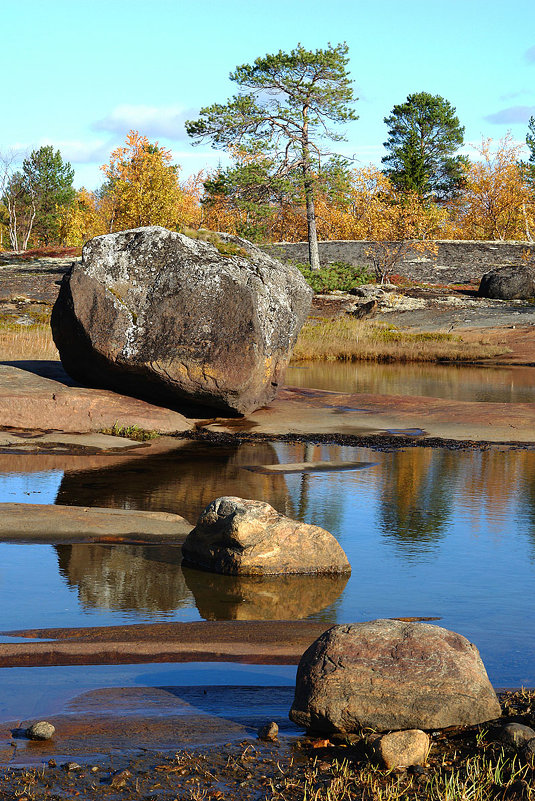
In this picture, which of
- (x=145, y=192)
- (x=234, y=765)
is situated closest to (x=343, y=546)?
(x=234, y=765)

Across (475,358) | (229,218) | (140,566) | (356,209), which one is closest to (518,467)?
(140,566)

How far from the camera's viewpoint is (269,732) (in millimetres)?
4363

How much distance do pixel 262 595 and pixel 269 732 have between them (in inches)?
106

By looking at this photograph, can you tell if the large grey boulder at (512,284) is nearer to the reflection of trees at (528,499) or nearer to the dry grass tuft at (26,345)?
the dry grass tuft at (26,345)

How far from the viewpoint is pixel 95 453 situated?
42.4 feet

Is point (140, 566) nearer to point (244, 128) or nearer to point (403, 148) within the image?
point (244, 128)

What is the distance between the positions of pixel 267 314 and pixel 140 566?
8210 mm

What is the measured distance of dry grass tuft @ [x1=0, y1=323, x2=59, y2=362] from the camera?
69.5 ft

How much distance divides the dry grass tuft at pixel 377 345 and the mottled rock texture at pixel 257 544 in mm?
22310

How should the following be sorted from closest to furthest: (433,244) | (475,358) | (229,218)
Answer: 1. (475,358)
2. (229,218)
3. (433,244)

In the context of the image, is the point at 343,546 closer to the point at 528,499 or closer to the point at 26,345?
the point at 528,499

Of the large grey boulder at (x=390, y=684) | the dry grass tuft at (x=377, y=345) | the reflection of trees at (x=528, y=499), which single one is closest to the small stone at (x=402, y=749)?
the large grey boulder at (x=390, y=684)

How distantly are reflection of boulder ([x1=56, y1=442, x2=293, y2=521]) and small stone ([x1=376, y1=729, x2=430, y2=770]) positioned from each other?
17.8ft

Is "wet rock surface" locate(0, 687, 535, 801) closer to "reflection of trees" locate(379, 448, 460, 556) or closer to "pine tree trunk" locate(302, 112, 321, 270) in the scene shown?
"reflection of trees" locate(379, 448, 460, 556)
